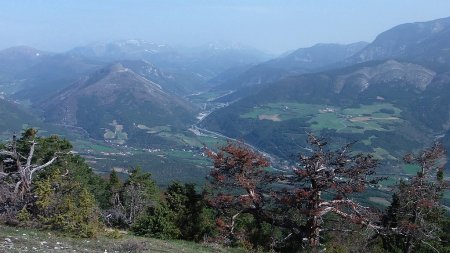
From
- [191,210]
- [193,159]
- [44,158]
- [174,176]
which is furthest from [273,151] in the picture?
[191,210]

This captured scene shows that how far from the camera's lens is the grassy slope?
614 inches

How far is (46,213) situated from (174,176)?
123200 mm

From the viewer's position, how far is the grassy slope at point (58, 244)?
1560 centimetres

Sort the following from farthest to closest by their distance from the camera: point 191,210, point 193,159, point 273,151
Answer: point 273,151, point 193,159, point 191,210

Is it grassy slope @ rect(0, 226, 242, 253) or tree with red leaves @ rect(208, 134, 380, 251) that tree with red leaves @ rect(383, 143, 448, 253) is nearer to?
tree with red leaves @ rect(208, 134, 380, 251)

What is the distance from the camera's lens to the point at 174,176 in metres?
143

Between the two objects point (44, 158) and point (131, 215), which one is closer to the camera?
point (131, 215)

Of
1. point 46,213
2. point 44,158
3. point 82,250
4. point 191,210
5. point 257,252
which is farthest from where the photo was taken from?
point 44,158

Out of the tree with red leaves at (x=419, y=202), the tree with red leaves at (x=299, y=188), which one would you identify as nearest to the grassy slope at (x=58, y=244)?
the tree with red leaves at (x=299, y=188)

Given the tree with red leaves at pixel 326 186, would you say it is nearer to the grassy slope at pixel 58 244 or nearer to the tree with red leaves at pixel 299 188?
the tree with red leaves at pixel 299 188

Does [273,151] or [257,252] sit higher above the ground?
[257,252]

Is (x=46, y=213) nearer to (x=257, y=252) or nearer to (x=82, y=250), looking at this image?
(x=82, y=250)

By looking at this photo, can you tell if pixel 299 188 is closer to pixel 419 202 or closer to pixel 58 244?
pixel 419 202

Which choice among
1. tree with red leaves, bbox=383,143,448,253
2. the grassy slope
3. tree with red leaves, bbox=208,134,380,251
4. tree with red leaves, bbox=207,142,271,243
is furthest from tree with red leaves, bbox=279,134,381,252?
the grassy slope
